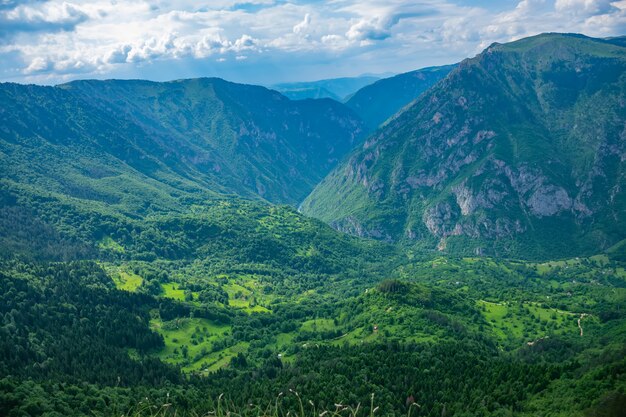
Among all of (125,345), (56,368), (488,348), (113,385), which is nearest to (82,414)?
(113,385)

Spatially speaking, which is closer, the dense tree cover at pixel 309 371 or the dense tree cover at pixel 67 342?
the dense tree cover at pixel 309 371

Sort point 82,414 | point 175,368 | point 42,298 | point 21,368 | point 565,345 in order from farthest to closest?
point 42,298 → point 565,345 → point 175,368 → point 21,368 → point 82,414

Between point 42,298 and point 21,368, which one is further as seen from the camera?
point 42,298

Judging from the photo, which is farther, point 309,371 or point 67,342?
→ point 67,342

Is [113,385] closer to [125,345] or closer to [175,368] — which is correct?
[175,368]

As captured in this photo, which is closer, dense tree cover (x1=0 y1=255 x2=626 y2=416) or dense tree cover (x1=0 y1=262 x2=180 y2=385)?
dense tree cover (x1=0 y1=255 x2=626 y2=416)

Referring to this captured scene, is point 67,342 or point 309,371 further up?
point 67,342

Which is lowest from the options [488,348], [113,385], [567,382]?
[488,348]

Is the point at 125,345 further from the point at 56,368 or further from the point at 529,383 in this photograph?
the point at 529,383

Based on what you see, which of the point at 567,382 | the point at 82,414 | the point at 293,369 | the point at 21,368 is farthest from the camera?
the point at 293,369

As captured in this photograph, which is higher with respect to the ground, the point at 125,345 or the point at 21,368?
the point at 21,368
